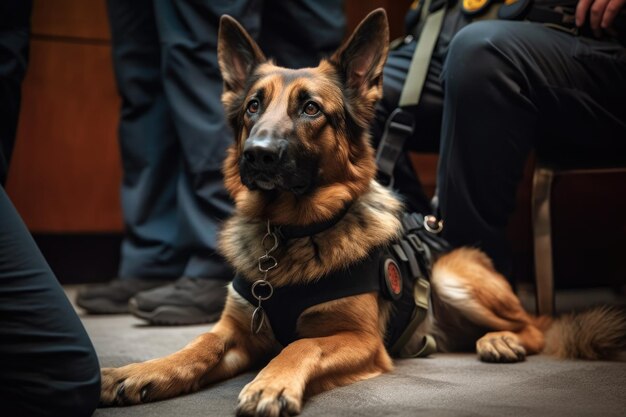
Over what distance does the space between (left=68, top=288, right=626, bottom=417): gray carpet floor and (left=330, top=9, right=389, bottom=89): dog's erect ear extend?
0.76 metres

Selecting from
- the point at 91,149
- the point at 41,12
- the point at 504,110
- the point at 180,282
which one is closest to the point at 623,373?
the point at 504,110

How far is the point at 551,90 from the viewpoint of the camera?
5.99ft

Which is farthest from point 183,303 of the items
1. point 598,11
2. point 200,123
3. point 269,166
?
point 598,11

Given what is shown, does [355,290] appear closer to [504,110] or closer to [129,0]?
[504,110]

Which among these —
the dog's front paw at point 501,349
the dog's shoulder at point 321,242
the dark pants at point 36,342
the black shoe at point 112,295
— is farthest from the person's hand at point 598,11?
the black shoe at point 112,295

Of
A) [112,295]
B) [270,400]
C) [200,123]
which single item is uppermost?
[270,400]

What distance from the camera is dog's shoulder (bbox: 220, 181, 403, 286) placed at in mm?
1467

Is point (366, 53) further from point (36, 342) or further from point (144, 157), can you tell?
point (144, 157)

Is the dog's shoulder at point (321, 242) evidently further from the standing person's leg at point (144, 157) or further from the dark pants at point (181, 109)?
the standing person's leg at point (144, 157)

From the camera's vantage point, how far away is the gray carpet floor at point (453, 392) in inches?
45.8

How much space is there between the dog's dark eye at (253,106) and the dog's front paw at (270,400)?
725 millimetres

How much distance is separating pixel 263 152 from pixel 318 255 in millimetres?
287

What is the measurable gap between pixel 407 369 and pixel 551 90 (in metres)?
0.92

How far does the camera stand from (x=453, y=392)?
1.31 metres
